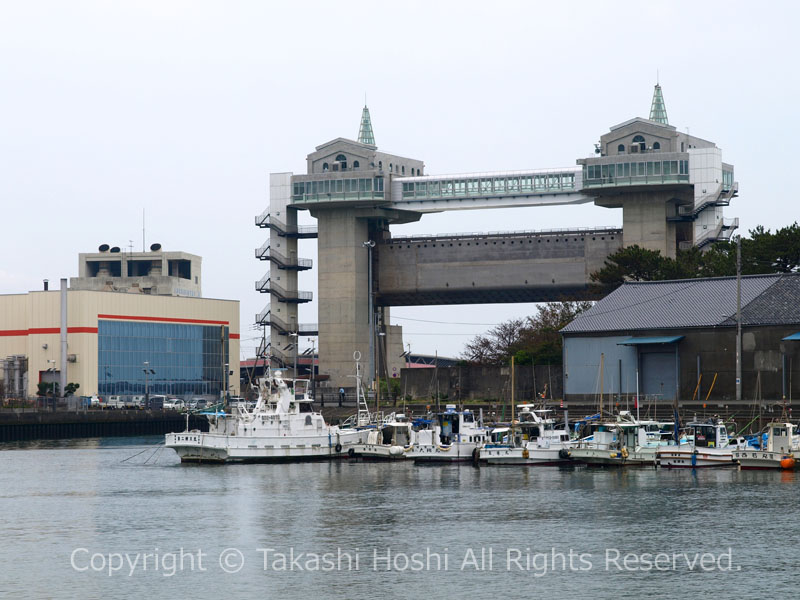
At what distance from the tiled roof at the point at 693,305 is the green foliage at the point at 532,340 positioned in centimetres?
1636

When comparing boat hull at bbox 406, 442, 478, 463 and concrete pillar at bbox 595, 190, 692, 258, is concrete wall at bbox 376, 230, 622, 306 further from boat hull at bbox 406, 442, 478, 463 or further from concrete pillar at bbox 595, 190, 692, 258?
boat hull at bbox 406, 442, 478, 463

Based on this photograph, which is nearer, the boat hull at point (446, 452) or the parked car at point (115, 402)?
the boat hull at point (446, 452)

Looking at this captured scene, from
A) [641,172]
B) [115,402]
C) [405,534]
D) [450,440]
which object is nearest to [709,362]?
[450,440]

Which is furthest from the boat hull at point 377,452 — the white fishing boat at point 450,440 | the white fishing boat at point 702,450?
the white fishing boat at point 702,450

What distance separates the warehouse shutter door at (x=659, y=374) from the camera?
10256cm

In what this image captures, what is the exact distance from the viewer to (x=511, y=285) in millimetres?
148125

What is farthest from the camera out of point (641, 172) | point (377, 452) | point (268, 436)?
point (641, 172)

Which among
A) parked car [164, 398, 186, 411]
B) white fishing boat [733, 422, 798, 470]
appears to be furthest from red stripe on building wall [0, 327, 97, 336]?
white fishing boat [733, 422, 798, 470]

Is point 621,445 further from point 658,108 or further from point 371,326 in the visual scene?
point 658,108

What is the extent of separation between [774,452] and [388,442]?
1161 inches

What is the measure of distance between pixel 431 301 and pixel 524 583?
11272cm

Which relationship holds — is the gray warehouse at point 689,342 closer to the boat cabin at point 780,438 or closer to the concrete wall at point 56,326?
the boat cabin at point 780,438

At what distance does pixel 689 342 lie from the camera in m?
101

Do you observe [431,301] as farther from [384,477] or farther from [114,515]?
[114,515]
